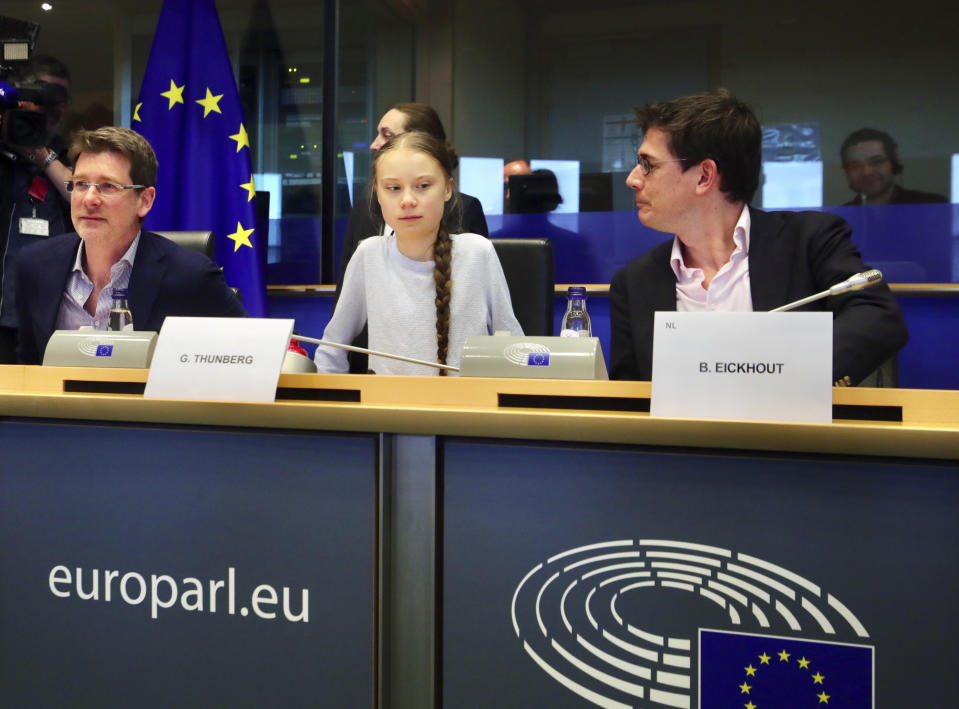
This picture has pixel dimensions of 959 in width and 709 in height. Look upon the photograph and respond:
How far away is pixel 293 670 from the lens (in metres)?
0.85

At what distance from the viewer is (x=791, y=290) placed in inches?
55.6

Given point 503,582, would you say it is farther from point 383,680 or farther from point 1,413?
point 1,413

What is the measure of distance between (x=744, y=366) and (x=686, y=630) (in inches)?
9.8

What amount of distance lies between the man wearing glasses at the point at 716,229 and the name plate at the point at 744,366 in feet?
1.98

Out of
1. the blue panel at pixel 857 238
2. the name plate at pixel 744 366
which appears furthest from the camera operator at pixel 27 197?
the name plate at pixel 744 366

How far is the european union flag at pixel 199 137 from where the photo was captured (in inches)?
135

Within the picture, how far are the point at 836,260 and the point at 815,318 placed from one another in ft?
2.23

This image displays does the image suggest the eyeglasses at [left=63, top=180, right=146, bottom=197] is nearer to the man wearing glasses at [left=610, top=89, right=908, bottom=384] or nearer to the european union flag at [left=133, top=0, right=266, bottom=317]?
the man wearing glasses at [left=610, top=89, right=908, bottom=384]

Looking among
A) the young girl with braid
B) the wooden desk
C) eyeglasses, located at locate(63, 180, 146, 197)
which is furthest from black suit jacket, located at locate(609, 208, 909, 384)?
eyeglasses, located at locate(63, 180, 146, 197)

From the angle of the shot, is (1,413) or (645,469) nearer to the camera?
(645,469)

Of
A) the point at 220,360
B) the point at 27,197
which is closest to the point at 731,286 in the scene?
the point at 220,360

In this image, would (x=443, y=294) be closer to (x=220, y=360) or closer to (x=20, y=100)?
(x=220, y=360)

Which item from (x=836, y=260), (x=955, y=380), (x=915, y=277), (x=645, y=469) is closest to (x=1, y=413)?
(x=645, y=469)

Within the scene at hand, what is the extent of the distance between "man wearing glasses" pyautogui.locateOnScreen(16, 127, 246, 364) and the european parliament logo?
43.1 inches
